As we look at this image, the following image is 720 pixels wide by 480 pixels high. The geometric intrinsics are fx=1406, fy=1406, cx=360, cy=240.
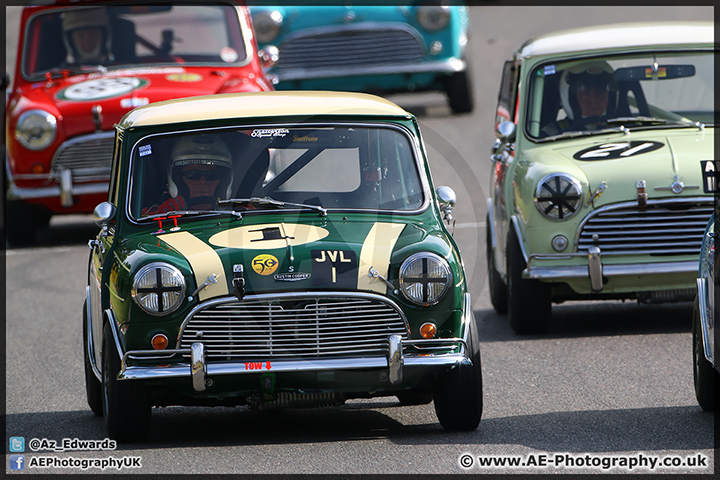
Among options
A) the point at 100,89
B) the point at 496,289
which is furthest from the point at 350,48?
the point at 496,289

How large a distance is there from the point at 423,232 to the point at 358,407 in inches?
48.8

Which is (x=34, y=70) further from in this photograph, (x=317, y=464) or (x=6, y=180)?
(x=317, y=464)

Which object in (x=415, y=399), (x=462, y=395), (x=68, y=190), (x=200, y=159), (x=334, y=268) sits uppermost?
(x=200, y=159)

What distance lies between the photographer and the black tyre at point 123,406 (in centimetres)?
666

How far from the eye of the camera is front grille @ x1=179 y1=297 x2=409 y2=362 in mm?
6602

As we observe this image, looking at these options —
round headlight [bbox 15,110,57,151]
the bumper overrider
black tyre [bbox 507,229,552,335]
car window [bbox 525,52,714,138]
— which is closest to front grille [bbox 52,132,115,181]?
round headlight [bbox 15,110,57,151]

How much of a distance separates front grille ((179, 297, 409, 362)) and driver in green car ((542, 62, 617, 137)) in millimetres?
4210

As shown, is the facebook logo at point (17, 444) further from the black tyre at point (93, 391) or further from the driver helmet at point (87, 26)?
the driver helmet at point (87, 26)

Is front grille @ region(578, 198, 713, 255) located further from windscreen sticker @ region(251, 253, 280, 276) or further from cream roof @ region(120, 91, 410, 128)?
windscreen sticker @ region(251, 253, 280, 276)

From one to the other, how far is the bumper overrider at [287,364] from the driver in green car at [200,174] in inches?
39.4

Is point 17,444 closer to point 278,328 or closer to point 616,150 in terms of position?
point 278,328

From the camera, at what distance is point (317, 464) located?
20.5 feet

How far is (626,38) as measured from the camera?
34.8 feet

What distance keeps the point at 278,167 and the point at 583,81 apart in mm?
3724
